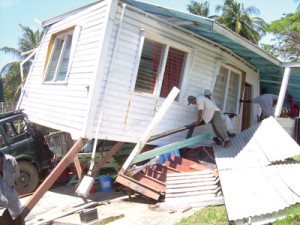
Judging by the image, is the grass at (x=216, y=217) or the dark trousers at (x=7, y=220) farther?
the grass at (x=216, y=217)

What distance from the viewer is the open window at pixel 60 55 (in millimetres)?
8775

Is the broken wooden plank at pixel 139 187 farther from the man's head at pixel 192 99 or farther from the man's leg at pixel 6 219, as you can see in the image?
the man's leg at pixel 6 219

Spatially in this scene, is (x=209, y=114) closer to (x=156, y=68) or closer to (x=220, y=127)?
(x=220, y=127)

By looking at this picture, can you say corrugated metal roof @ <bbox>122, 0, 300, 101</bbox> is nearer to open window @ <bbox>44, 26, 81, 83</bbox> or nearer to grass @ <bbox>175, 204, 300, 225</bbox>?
open window @ <bbox>44, 26, 81, 83</bbox>

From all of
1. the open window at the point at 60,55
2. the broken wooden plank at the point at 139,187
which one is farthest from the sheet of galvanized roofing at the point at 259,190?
the open window at the point at 60,55

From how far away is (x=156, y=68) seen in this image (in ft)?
27.2

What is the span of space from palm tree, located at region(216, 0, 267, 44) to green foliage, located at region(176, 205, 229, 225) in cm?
2742

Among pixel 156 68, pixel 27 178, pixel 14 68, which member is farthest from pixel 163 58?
pixel 14 68

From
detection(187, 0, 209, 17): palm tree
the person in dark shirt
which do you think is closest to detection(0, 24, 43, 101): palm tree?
detection(187, 0, 209, 17): palm tree

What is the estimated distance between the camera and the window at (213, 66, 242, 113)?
404 inches

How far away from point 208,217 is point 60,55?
20.8ft

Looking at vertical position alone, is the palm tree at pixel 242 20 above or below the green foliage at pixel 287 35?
above

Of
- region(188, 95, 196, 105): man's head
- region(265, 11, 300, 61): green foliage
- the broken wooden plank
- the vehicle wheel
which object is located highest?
region(265, 11, 300, 61): green foliage

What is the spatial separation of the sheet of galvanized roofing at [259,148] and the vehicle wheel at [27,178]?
4.57 m
